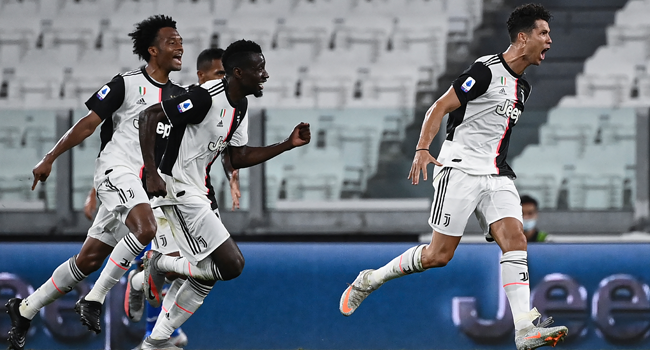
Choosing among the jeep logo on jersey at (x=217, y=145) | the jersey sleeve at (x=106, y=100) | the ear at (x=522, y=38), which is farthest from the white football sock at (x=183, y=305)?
the ear at (x=522, y=38)

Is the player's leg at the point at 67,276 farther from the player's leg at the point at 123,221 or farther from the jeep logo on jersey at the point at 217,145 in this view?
the jeep logo on jersey at the point at 217,145

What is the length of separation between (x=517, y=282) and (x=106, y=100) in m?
2.56

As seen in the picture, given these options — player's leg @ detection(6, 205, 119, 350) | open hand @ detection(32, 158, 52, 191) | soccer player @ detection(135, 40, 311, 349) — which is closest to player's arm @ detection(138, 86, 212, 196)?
soccer player @ detection(135, 40, 311, 349)

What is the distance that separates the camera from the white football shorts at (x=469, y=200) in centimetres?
447

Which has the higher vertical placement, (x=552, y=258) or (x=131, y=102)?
(x=131, y=102)

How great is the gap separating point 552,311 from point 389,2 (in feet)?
18.9

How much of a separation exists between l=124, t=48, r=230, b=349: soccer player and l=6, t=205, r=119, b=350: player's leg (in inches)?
14.1

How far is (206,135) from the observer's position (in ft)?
15.4

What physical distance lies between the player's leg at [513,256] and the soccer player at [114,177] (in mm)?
1864

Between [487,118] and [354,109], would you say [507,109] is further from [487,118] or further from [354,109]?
[354,109]

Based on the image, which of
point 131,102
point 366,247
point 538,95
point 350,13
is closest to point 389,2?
point 350,13

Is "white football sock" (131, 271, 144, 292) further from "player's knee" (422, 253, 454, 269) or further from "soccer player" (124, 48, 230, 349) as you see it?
"player's knee" (422, 253, 454, 269)

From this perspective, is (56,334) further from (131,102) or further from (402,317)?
(402,317)

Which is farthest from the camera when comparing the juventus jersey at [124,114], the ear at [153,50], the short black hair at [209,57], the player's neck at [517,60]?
the short black hair at [209,57]
